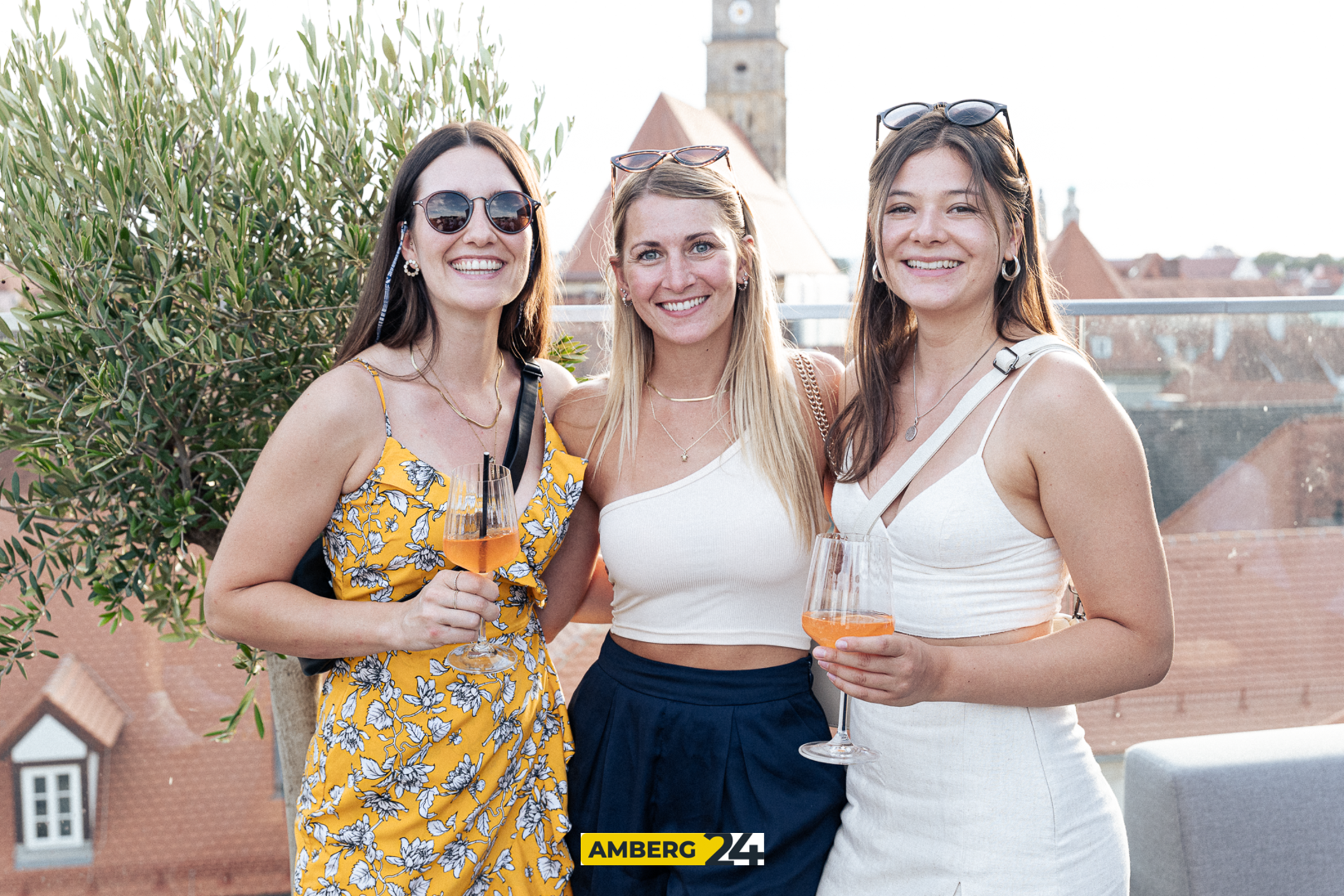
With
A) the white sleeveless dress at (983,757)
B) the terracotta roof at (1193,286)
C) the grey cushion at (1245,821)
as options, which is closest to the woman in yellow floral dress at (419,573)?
the white sleeveless dress at (983,757)

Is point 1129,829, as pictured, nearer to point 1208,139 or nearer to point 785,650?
point 785,650

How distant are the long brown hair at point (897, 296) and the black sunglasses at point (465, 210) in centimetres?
77

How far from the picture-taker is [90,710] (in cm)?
350

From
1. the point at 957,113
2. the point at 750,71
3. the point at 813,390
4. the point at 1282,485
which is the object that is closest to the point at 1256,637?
the point at 1282,485

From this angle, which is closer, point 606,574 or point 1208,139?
point 606,574

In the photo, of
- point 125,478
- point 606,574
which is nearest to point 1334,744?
point 606,574

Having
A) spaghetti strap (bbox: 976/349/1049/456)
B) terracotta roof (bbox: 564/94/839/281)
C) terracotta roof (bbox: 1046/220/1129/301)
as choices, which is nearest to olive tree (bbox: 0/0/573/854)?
spaghetti strap (bbox: 976/349/1049/456)

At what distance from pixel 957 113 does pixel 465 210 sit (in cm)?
103

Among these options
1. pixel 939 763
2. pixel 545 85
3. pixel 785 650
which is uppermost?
pixel 545 85

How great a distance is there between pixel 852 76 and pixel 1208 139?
31.3 metres

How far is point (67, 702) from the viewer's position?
3.52 meters

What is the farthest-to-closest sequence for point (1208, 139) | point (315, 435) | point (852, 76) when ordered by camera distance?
1. point (1208, 139)
2. point (852, 76)
3. point (315, 435)

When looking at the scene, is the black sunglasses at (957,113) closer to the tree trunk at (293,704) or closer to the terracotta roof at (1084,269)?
the tree trunk at (293,704)

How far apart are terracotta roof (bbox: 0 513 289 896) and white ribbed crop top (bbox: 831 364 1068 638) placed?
277 centimetres
